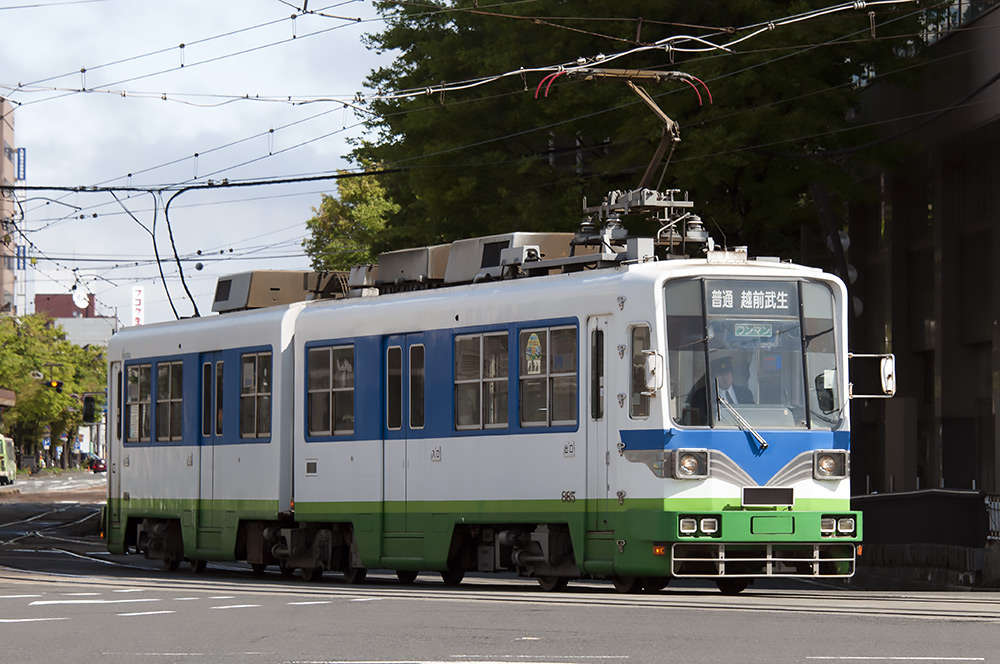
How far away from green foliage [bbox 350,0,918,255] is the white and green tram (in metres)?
7.35

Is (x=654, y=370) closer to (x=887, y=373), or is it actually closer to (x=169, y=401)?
(x=887, y=373)

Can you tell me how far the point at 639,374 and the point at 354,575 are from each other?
5.48 metres

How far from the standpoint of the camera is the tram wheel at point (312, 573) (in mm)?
22641

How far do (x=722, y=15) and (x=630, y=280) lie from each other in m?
15.8

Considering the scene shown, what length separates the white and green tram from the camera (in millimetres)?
18062

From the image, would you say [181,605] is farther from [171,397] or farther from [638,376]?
[171,397]

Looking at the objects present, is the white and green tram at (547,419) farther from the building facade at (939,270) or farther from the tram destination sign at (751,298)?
the building facade at (939,270)

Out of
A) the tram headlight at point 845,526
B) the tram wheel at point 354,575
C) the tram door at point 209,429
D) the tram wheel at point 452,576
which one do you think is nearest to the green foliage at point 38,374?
the tram door at point 209,429

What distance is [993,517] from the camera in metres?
26.0

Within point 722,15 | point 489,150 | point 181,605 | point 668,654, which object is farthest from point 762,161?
point 668,654

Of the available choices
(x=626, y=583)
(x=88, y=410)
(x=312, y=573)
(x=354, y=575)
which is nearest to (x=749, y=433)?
(x=626, y=583)

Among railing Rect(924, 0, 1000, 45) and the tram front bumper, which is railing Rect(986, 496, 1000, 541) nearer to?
the tram front bumper

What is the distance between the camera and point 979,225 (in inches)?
1524

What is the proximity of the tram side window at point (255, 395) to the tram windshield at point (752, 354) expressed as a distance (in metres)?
6.66
